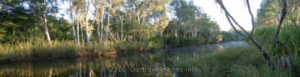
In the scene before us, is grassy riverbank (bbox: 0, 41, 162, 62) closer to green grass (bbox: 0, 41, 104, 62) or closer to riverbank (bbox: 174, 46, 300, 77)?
green grass (bbox: 0, 41, 104, 62)

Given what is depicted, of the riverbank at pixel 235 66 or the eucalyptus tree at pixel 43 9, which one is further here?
the eucalyptus tree at pixel 43 9

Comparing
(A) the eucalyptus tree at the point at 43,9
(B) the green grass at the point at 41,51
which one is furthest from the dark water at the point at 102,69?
(A) the eucalyptus tree at the point at 43,9

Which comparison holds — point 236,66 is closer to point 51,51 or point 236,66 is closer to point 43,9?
point 51,51

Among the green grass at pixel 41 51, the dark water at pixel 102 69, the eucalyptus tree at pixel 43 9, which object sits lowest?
the dark water at pixel 102 69

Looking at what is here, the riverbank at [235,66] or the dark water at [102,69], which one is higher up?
the riverbank at [235,66]

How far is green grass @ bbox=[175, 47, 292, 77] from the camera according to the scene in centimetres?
742

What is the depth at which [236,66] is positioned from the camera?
8719 millimetres

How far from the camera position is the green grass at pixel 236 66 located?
7.42 meters

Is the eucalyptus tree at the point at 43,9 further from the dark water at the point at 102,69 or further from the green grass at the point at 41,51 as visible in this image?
the dark water at the point at 102,69

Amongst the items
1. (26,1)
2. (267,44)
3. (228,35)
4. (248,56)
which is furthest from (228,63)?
(228,35)

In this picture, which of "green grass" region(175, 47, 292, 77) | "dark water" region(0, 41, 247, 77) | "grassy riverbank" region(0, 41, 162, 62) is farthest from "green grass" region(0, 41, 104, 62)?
"green grass" region(175, 47, 292, 77)

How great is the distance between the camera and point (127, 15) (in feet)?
131

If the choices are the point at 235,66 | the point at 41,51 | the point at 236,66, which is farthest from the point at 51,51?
the point at 236,66

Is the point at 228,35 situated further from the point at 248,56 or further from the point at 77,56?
the point at 248,56
